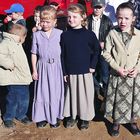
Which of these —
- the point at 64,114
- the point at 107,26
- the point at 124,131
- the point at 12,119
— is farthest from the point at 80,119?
the point at 107,26

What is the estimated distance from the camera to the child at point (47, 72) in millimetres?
4348

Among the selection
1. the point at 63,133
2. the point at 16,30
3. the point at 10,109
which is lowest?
the point at 63,133

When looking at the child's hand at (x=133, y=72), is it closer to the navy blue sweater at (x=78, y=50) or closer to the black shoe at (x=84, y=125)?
the navy blue sweater at (x=78, y=50)

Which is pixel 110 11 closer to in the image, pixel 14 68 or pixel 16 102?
pixel 14 68

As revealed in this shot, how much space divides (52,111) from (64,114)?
157mm

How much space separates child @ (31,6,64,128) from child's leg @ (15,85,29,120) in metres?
0.21

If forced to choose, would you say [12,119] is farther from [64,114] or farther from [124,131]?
[124,131]

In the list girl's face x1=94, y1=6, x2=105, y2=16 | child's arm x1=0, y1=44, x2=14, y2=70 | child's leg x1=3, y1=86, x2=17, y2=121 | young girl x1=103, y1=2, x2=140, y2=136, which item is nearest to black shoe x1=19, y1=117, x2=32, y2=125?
child's leg x1=3, y1=86, x2=17, y2=121

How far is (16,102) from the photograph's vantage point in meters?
4.77

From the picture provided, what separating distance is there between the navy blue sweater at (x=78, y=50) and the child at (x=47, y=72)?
0.09m

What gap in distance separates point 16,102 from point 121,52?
155 cm

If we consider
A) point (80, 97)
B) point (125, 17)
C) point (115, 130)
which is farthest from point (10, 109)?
point (125, 17)

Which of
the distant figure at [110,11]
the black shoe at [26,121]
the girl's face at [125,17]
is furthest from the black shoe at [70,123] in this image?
the distant figure at [110,11]

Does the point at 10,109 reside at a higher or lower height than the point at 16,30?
lower
